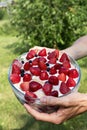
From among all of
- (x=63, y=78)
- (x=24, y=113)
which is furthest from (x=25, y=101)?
(x=24, y=113)

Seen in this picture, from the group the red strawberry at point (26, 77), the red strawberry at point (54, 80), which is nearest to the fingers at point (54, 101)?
the red strawberry at point (54, 80)

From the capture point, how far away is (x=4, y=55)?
35.7ft

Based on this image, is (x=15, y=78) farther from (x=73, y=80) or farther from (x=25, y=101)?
(x=73, y=80)

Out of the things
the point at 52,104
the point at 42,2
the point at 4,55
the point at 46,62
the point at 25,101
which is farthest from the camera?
the point at 4,55

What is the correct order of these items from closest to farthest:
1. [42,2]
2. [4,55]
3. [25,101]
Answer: [25,101]
[42,2]
[4,55]

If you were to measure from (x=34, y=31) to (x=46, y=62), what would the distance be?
6.79m

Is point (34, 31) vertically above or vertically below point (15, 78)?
below

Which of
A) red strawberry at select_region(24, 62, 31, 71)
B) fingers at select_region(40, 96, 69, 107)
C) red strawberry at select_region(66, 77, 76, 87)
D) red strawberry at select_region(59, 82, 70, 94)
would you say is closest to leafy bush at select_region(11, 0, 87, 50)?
red strawberry at select_region(24, 62, 31, 71)

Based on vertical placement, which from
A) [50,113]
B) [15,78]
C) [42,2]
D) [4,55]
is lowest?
[4,55]

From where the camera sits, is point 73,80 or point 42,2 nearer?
point 73,80

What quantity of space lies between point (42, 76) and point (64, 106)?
0.40 m

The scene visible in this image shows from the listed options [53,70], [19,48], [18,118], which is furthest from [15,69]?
[19,48]

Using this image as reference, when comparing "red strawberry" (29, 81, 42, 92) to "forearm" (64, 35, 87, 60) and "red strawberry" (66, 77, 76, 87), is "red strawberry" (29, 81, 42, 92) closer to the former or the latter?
"red strawberry" (66, 77, 76, 87)

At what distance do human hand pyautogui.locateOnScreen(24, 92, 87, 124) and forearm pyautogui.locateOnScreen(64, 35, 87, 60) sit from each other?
871 millimetres
